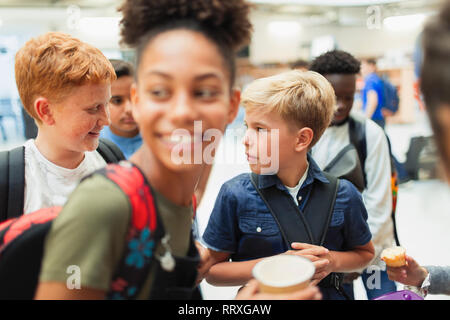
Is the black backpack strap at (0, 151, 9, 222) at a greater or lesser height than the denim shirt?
greater

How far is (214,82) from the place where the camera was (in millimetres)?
642

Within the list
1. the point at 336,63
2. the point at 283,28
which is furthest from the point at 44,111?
the point at 283,28

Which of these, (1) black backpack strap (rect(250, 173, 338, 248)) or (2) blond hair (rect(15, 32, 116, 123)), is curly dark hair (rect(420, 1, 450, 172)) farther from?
(2) blond hair (rect(15, 32, 116, 123))

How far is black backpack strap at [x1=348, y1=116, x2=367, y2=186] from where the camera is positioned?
1.82 metres

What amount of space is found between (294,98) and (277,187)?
0.27 meters

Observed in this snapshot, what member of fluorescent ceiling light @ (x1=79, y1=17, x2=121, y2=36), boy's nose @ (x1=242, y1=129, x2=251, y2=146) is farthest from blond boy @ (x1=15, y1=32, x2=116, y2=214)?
fluorescent ceiling light @ (x1=79, y1=17, x2=121, y2=36)

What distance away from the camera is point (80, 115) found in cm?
112

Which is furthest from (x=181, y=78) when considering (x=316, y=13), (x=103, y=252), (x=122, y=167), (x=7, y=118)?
(x=316, y=13)

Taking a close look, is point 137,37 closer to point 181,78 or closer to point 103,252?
point 181,78

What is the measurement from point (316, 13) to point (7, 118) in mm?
9487

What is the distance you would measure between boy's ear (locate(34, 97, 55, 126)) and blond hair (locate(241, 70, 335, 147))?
56 centimetres

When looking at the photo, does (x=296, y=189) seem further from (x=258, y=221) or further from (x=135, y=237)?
(x=135, y=237)

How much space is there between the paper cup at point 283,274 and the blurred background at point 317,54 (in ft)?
0.63

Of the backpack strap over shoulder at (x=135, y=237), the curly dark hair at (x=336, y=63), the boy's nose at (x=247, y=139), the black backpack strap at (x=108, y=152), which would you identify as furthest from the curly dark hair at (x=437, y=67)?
the curly dark hair at (x=336, y=63)
